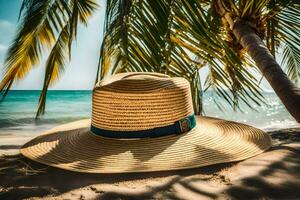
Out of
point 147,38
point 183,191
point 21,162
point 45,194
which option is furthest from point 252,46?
point 21,162

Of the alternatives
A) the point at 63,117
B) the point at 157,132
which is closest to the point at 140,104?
the point at 157,132

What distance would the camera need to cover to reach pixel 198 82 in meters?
3.02

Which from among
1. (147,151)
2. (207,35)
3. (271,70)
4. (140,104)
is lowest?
(147,151)

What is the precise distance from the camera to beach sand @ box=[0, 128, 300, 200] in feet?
4.39

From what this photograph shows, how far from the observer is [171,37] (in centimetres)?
227

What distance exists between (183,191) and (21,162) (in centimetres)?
118

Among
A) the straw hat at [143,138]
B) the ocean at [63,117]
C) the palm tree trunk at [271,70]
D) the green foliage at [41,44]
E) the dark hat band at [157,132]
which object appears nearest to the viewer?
the palm tree trunk at [271,70]

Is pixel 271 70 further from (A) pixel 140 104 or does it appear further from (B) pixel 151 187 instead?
(B) pixel 151 187

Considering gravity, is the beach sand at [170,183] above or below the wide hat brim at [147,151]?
below

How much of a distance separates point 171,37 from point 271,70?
958 millimetres

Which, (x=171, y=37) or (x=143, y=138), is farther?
(x=171, y=37)

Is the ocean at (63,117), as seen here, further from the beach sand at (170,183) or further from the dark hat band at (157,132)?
the dark hat band at (157,132)

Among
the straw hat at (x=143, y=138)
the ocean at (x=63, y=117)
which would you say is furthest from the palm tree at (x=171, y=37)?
the ocean at (x=63, y=117)

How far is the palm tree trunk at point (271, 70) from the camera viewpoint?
1317 mm
